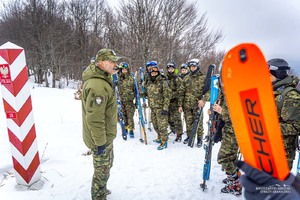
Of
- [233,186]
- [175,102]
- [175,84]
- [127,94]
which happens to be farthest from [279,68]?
[127,94]

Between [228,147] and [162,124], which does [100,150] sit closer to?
[228,147]

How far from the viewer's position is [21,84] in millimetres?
2816

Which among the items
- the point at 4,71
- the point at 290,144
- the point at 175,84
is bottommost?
the point at 290,144

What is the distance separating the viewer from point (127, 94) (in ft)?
20.4

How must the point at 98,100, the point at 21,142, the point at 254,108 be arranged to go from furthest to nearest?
the point at 21,142
the point at 98,100
the point at 254,108

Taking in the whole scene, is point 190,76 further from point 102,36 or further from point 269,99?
point 102,36

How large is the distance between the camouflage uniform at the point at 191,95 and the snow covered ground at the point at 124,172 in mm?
787

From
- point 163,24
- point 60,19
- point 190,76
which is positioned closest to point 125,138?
point 190,76

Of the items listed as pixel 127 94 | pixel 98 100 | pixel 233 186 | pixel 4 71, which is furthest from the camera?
pixel 127 94

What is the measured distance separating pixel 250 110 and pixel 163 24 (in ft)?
47.7

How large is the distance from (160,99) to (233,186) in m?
2.81

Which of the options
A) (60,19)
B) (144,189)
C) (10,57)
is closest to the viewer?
(10,57)

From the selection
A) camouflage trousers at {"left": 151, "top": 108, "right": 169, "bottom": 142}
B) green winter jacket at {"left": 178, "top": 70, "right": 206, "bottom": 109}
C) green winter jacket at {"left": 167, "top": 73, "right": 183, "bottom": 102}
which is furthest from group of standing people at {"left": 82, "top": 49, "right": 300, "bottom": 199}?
green winter jacket at {"left": 167, "top": 73, "right": 183, "bottom": 102}

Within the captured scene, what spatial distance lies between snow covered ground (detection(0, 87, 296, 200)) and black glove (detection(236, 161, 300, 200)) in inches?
96.0
